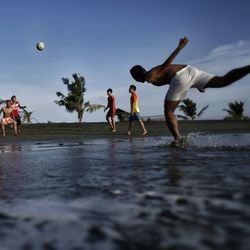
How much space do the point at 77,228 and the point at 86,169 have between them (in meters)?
2.16

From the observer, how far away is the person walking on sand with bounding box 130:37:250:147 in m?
6.58

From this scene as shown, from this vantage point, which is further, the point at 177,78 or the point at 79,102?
the point at 79,102

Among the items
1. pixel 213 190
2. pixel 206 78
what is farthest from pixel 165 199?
pixel 206 78

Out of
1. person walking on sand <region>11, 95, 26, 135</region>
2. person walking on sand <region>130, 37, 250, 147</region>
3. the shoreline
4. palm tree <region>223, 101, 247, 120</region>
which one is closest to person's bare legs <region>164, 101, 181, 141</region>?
person walking on sand <region>130, 37, 250, 147</region>

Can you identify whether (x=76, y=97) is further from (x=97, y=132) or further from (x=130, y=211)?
(x=130, y=211)

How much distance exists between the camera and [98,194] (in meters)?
2.45

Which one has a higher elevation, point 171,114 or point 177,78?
point 177,78

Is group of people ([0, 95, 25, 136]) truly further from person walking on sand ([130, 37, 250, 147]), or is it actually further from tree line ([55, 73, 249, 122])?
tree line ([55, 73, 249, 122])

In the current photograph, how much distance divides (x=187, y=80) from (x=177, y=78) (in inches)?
6.2

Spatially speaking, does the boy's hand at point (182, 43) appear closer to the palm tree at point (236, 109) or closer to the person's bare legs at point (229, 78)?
the person's bare legs at point (229, 78)

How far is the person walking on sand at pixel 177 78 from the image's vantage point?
6578 millimetres

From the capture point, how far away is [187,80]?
6.76 metres

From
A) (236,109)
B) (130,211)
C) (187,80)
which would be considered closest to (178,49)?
(187,80)

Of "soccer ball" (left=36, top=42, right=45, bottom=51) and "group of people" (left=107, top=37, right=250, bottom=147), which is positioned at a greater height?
"soccer ball" (left=36, top=42, right=45, bottom=51)
